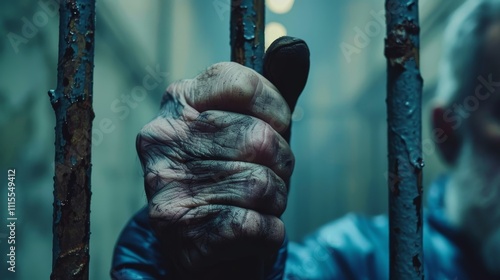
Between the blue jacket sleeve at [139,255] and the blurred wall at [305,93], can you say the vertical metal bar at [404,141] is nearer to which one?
the blue jacket sleeve at [139,255]

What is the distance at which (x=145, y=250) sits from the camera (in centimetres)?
69

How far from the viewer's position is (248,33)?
1.93 feet

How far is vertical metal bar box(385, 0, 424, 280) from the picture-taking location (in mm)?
536

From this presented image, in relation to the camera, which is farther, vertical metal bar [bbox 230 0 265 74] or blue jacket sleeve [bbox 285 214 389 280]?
blue jacket sleeve [bbox 285 214 389 280]

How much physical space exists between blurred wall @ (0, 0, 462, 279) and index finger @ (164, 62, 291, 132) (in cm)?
118

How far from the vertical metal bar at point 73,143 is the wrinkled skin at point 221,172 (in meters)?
0.08

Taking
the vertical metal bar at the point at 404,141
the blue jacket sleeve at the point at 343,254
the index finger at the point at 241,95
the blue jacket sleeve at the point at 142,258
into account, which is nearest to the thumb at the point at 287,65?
the index finger at the point at 241,95

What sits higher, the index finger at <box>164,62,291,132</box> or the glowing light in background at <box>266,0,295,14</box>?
the glowing light in background at <box>266,0,295,14</box>

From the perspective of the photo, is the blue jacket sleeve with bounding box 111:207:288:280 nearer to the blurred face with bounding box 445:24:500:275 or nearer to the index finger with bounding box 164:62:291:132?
the index finger with bounding box 164:62:291:132

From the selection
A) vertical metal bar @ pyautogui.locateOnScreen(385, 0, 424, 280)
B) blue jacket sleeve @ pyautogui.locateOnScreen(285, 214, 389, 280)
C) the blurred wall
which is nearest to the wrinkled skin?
vertical metal bar @ pyautogui.locateOnScreen(385, 0, 424, 280)

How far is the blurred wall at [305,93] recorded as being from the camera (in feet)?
5.46

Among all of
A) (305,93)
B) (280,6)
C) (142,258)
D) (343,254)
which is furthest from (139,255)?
(280,6)

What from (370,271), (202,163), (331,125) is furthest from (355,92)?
(202,163)

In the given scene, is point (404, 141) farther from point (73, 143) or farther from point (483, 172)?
point (483, 172)
